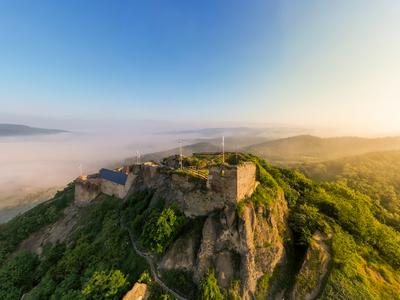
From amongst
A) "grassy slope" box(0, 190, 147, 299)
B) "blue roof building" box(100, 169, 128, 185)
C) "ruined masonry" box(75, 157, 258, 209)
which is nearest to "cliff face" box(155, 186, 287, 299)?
"ruined masonry" box(75, 157, 258, 209)

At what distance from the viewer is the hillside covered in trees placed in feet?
97.1

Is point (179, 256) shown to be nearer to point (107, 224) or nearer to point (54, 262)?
point (107, 224)

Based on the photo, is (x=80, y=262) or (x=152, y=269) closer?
(x=152, y=269)

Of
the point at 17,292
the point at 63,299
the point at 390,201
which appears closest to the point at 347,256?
the point at 63,299

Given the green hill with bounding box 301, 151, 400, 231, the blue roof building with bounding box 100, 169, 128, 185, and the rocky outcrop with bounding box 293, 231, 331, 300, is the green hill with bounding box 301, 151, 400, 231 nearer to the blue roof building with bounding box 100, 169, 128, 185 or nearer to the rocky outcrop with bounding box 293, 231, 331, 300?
the rocky outcrop with bounding box 293, 231, 331, 300

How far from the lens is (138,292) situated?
29.1 meters

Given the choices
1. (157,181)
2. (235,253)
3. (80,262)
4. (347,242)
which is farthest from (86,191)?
(347,242)

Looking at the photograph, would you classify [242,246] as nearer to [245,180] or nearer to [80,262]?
[245,180]

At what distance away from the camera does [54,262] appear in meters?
45.0

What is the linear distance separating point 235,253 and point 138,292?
14524 mm

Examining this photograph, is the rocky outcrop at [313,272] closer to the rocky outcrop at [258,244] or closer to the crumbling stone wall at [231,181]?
the rocky outcrop at [258,244]

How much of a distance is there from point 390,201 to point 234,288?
88517mm

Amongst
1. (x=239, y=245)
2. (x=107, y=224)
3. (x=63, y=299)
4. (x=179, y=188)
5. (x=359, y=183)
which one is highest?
(x=179, y=188)

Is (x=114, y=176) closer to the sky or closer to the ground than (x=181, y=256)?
closer to the sky
